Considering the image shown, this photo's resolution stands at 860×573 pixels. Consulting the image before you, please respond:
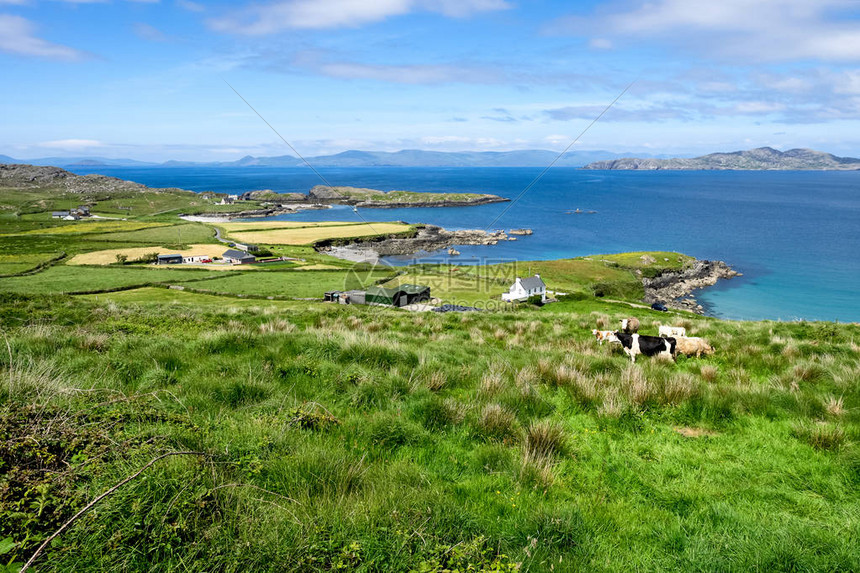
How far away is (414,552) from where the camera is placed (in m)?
3.52

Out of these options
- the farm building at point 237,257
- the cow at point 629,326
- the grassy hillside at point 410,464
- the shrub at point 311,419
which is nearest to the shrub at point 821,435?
the grassy hillside at point 410,464

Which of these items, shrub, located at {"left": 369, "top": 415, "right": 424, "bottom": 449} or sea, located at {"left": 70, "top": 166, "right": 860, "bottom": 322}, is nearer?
shrub, located at {"left": 369, "top": 415, "right": 424, "bottom": 449}

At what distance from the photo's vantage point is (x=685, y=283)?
8400cm

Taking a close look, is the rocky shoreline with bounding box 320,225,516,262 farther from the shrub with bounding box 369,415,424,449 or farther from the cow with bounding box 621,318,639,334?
the shrub with bounding box 369,415,424,449

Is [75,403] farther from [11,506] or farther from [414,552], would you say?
[414,552]

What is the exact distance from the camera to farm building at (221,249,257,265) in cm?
8956

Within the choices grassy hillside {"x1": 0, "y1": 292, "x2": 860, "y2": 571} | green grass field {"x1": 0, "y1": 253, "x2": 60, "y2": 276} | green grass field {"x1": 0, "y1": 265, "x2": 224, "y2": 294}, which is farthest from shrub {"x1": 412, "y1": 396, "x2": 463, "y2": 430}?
green grass field {"x1": 0, "y1": 253, "x2": 60, "y2": 276}

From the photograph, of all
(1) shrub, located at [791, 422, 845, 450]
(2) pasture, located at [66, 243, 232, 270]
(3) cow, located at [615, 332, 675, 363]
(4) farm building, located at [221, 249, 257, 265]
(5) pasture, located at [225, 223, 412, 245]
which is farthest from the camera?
(5) pasture, located at [225, 223, 412, 245]

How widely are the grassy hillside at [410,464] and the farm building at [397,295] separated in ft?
147

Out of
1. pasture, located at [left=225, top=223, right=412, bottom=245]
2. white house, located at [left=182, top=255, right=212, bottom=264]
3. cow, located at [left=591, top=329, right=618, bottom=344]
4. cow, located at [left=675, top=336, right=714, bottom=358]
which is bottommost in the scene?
white house, located at [left=182, top=255, right=212, bottom=264]

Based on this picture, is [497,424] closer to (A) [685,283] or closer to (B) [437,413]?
→ (B) [437,413]

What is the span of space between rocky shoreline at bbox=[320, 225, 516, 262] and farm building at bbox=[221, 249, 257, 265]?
2140 cm

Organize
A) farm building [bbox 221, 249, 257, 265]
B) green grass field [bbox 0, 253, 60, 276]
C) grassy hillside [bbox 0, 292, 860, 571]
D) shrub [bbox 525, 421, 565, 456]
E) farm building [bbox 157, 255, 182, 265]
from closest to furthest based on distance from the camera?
1. grassy hillside [bbox 0, 292, 860, 571]
2. shrub [bbox 525, 421, 565, 456]
3. green grass field [bbox 0, 253, 60, 276]
4. farm building [bbox 157, 255, 182, 265]
5. farm building [bbox 221, 249, 257, 265]

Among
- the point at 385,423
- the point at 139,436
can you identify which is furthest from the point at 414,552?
the point at 139,436
